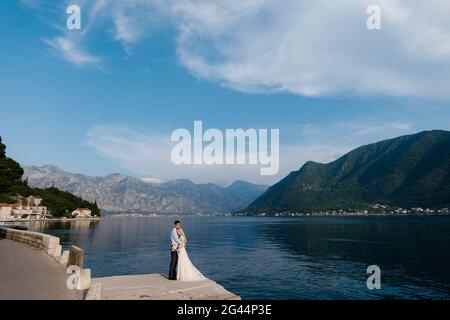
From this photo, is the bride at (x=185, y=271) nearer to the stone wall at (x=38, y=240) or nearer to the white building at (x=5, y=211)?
the stone wall at (x=38, y=240)

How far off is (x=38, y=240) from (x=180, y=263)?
18.2m

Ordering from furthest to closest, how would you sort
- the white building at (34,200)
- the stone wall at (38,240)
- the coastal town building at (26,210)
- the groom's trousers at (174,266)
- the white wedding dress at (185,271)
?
1. the white building at (34,200)
2. the coastal town building at (26,210)
3. the stone wall at (38,240)
4. the groom's trousers at (174,266)
5. the white wedding dress at (185,271)

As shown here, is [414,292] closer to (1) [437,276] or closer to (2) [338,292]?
(2) [338,292]

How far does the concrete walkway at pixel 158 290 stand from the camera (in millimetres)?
14401

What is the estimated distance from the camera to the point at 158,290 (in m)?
15.6

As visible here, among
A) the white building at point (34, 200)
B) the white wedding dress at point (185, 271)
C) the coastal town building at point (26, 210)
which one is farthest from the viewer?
the white building at point (34, 200)

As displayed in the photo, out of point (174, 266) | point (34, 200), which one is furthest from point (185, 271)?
point (34, 200)

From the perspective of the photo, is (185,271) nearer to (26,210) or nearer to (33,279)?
(33,279)

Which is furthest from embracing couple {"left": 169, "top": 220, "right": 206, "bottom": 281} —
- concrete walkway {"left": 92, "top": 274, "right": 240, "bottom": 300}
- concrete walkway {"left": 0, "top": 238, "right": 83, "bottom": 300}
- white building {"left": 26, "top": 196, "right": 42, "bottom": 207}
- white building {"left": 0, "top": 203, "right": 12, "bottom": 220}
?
white building {"left": 26, "top": 196, "right": 42, "bottom": 207}

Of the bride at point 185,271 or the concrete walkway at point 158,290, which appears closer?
the concrete walkway at point 158,290

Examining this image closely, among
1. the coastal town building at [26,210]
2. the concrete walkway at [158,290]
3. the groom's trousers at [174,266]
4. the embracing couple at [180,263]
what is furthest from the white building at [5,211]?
the embracing couple at [180,263]

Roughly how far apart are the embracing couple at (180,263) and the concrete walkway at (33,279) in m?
5.06

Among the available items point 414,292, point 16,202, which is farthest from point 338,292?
point 16,202
